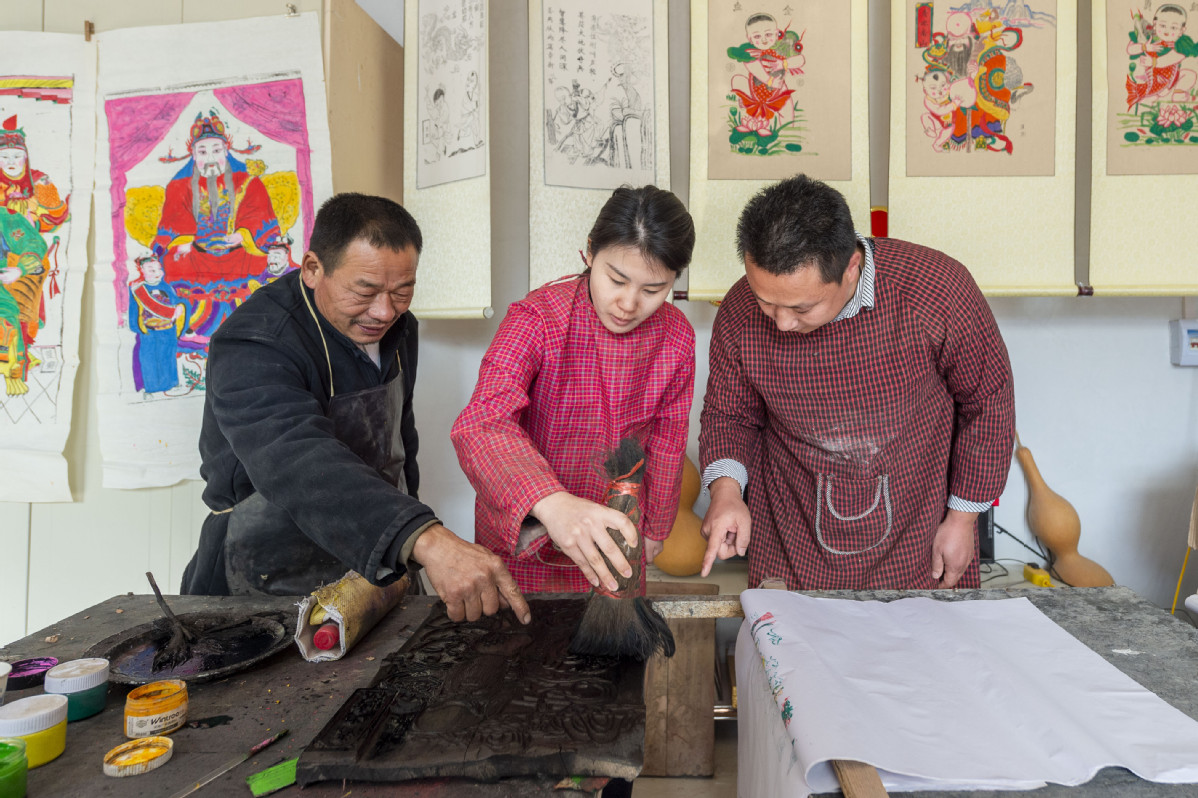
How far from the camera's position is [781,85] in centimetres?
262

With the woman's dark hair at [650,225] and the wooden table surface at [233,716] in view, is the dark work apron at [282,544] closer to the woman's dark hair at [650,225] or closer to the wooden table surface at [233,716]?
the wooden table surface at [233,716]

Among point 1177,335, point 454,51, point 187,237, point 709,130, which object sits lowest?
point 1177,335

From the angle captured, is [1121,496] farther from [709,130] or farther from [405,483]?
[405,483]

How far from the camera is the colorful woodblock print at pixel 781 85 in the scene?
2.60 m

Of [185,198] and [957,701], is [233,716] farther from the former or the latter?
[185,198]

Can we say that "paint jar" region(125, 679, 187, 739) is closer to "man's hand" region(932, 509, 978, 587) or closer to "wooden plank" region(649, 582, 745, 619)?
"wooden plank" region(649, 582, 745, 619)

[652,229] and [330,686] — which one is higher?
[652,229]

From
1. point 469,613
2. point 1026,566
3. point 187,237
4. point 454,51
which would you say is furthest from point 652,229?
point 1026,566

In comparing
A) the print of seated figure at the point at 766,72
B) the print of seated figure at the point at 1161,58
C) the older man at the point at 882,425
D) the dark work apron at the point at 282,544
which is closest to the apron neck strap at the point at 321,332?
the dark work apron at the point at 282,544

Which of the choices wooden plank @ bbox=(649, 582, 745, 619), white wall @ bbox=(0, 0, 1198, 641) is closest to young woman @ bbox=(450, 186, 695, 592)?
wooden plank @ bbox=(649, 582, 745, 619)

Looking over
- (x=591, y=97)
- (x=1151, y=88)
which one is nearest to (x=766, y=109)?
(x=591, y=97)

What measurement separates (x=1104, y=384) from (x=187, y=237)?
346cm

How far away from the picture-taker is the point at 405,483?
230cm

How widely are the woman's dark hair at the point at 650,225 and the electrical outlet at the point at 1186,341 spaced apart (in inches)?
94.9
